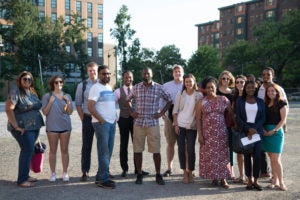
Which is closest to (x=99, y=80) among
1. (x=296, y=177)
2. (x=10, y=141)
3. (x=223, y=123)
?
(x=223, y=123)

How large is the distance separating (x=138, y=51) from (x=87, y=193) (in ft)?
174

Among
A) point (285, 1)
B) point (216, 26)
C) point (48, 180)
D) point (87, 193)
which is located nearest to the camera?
point (87, 193)

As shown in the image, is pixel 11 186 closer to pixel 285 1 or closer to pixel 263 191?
pixel 263 191

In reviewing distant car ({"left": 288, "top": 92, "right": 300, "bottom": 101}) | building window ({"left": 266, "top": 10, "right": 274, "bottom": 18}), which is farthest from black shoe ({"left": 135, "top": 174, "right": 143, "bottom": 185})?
building window ({"left": 266, "top": 10, "right": 274, "bottom": 18})

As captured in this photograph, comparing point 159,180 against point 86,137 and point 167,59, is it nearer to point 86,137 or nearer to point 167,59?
point 86,137

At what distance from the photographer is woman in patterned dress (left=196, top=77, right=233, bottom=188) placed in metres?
5.97

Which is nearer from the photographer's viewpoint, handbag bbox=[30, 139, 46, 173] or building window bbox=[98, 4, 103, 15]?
handbag bbox=[30, 139, 46, 173]

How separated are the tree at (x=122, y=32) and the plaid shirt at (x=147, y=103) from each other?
166 feet

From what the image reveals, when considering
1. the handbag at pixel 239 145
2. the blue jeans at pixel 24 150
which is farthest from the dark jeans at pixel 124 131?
the handbag at pixel 239 145

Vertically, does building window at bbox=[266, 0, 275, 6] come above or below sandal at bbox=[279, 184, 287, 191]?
above

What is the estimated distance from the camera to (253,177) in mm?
6004

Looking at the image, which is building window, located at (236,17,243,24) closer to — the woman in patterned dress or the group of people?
the group of people

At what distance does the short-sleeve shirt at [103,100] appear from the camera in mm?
5852

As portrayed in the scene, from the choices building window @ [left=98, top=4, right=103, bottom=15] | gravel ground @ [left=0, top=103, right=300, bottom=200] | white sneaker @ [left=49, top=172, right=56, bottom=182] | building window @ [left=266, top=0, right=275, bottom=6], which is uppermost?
building window @ [left=266, top=0, right=275, bottom=6]
